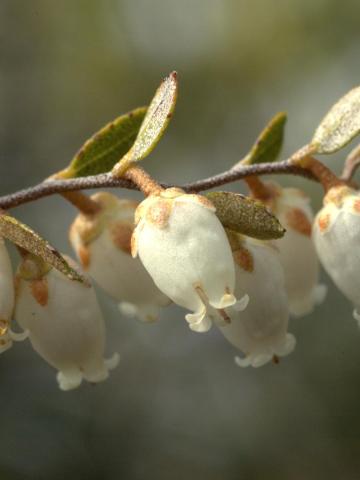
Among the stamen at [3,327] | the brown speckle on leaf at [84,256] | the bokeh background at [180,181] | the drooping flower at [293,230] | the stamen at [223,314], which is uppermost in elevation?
the stamen at [3,327]

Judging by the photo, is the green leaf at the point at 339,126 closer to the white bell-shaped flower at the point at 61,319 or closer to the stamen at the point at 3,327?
the white bell-shaped flower at the point at 61,319

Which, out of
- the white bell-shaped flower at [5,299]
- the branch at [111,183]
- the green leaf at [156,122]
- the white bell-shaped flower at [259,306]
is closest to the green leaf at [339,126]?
the branch at [111,183]

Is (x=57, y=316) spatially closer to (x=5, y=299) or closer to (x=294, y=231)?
(x=5, y=299)

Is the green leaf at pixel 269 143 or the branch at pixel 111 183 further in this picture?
the green leaf at pixel 269 143

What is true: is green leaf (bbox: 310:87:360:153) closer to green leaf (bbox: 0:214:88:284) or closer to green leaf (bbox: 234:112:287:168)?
green leaf (bbox: 234:112:287:168)

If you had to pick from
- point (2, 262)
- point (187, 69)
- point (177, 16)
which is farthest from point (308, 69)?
point (2, 262)

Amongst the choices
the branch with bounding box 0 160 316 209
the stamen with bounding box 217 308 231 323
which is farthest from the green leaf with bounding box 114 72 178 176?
the stamen with bounding box 217 308 231 323

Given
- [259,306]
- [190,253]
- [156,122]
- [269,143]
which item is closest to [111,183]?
[156,122]
